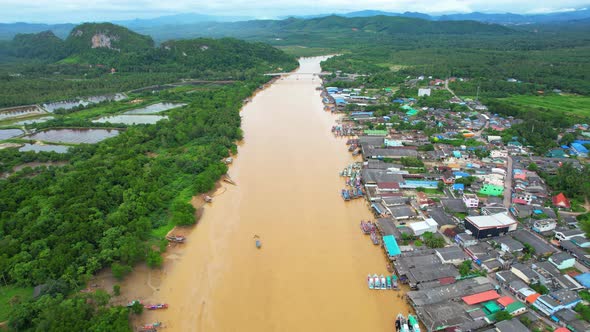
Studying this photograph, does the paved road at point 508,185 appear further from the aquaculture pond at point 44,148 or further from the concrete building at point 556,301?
the aquaculture pond at point 44,148

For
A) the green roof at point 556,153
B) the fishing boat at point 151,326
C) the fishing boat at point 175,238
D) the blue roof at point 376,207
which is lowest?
the fishing boat at point 151,326

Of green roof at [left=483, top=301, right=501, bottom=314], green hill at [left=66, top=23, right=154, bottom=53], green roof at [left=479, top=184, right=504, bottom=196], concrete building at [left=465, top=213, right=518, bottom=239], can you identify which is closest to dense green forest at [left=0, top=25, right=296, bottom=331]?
green roof at [left=483, top=301, right=501, bottom=314]

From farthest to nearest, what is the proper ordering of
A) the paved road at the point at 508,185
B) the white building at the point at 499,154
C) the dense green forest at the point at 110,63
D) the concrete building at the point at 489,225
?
the dense green forest at the point at 110,63 < the white building at the point at 499,154 < the paved road at the point at 508,185 < the concrete building at the point at 489,225

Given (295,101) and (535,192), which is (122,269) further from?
(295,101)

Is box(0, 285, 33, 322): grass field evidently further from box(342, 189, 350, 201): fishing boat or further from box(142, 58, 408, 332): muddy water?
box(342, 189, 350, 201): fishing boat

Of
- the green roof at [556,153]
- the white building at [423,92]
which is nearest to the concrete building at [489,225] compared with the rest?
the green roof at [556,153]
